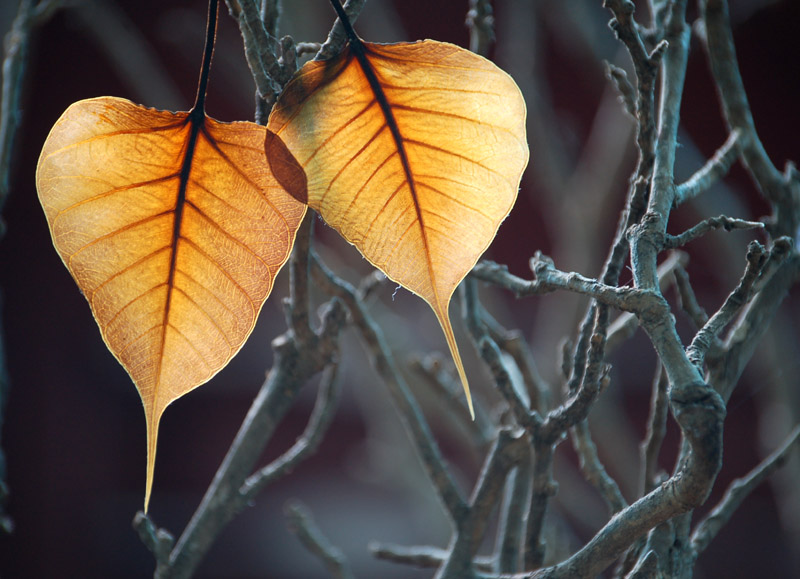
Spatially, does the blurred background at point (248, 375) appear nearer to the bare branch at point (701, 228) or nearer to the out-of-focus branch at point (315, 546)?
the out-of-focus branch at point (315, 546)

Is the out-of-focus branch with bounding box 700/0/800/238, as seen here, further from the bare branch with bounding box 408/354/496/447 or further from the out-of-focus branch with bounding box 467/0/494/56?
the bare branch with bounding box 408/354/496/447

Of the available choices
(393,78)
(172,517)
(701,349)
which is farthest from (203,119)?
(172,517)

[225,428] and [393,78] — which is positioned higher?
[393,78]

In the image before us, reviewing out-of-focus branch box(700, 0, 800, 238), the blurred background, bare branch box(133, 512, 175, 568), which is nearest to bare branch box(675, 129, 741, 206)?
out-of-focus branch box(700, 0, 800, 238)

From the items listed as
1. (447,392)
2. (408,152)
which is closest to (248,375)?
(447,392)

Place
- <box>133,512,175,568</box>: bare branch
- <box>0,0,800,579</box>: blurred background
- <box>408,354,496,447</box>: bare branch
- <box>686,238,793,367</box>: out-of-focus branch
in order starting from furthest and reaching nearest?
<box>0,0,800,579</box>: blurred background, <box>408,354,496,447</box>: bare branch, <box>133,512,175,568</box>: bare branch, <box>686,238,793,367</box>: out-of-focus branch

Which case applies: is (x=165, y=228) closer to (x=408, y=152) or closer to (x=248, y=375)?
(x=408, y=152)

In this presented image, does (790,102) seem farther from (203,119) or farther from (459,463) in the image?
(203,119)
